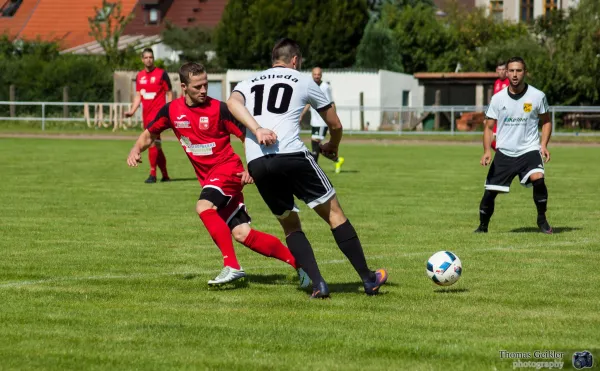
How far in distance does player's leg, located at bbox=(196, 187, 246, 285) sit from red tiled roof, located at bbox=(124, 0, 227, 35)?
69608 mm

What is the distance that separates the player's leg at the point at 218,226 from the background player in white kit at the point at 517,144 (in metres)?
4.61

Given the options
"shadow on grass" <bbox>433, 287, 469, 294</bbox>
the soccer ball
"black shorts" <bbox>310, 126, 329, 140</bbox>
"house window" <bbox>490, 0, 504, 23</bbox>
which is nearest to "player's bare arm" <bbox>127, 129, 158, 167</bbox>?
the soccer ball

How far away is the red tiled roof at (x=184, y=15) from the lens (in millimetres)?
77438

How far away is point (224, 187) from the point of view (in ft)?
27.7

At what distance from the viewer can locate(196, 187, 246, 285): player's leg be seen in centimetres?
823

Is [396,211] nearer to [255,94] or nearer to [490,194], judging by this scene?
[490,194]

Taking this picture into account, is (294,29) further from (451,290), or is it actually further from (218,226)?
(451,290)

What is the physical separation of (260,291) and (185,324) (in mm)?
1506

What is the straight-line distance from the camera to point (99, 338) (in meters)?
6.26

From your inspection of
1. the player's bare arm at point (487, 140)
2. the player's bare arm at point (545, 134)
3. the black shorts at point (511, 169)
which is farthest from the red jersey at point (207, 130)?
the player's bare arm at point (545, 134)

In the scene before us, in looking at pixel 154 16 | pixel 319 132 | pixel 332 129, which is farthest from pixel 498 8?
pixel 332 129

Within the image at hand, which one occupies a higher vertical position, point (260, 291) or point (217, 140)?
point (217, 140)

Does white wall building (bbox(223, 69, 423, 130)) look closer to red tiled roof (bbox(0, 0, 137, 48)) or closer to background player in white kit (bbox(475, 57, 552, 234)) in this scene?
red tiled roof (bbox(0, 0, 137, 48))

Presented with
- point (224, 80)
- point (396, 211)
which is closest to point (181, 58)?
point (224, 80)
